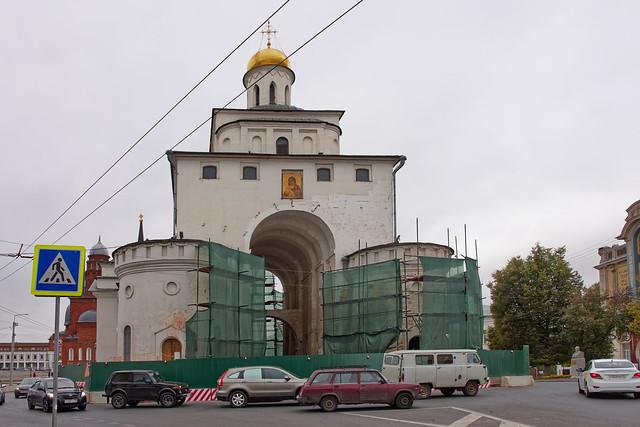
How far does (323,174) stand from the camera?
43.2 m

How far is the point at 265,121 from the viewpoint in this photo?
4638cm

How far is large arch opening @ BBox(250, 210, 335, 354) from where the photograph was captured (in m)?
43.5

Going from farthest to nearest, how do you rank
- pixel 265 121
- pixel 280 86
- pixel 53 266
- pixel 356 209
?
pixel 280 86 < pixel 265 121 < pixel 356 209 < pixel 53 266

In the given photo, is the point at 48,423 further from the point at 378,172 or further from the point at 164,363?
the point at 378,172

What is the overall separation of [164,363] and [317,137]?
2091cm

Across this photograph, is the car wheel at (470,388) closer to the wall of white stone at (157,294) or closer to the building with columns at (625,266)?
the wall of white stone at (157,294)

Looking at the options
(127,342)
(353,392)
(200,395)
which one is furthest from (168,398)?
(127,342)

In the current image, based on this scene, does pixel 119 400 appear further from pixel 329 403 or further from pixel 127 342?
pixel 127 342

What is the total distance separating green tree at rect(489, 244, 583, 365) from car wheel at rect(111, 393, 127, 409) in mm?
32405

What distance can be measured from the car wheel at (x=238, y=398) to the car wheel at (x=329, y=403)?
3.90 m

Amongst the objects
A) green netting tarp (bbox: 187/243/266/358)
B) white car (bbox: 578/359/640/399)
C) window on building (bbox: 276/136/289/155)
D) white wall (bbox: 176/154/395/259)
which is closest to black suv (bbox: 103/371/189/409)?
green netting tarp (bbox: 187/243/266/358)

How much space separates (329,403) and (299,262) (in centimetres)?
3040

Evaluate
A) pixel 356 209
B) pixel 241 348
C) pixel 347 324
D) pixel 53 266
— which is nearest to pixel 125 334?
pixel 241 348

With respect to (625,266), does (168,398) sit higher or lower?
lower
